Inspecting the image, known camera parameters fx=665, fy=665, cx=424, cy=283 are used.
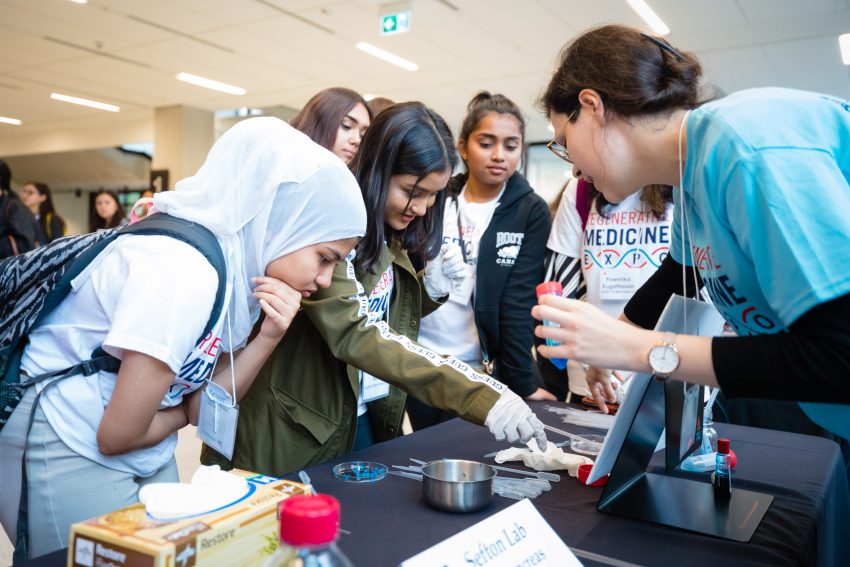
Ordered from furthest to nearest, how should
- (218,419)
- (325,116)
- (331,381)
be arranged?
1. (325,116)
2. (331,381)
3. (218,419)

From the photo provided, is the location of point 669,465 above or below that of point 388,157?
below

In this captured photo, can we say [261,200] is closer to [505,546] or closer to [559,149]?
[559,149]

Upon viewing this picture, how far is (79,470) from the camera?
103cm

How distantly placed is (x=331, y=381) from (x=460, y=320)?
793 mm

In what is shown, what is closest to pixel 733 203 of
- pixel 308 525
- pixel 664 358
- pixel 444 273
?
pixel 664 358

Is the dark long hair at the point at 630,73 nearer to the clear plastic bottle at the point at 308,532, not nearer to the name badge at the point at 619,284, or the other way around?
the clear plastic bottle at the point at 308,532

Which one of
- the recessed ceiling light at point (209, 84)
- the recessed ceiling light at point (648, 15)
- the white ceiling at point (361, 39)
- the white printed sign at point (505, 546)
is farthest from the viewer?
the recessed ceiling light at point (209, 84)

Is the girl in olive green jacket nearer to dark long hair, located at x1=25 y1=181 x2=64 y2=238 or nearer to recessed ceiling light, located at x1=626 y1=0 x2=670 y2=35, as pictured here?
recessed ceiling light, located at x1=626 y1=0 x2=670 y2=35

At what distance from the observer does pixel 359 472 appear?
3.62 ft

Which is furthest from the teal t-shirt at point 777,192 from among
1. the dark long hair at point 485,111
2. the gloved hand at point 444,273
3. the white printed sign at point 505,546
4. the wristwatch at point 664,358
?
the dark long hair at point 485,111

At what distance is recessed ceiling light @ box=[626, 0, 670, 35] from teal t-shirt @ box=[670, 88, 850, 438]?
14.1ft

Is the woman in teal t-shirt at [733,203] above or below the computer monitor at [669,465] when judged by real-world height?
above

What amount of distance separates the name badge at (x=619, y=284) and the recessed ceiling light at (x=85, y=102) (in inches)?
338

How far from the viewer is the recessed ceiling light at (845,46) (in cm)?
516
